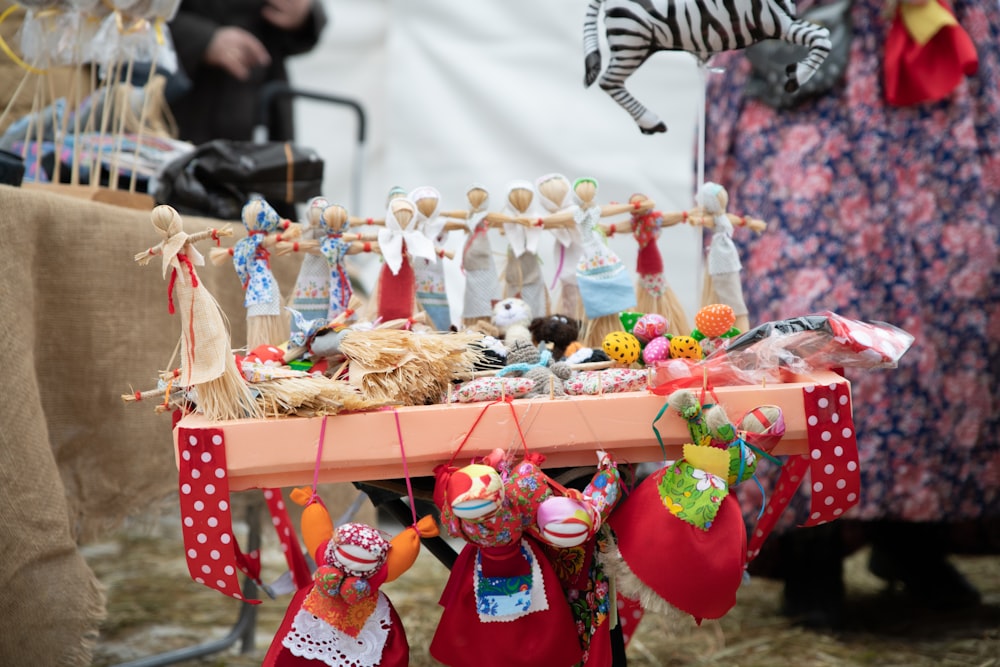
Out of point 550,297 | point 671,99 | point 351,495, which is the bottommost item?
point 351,495

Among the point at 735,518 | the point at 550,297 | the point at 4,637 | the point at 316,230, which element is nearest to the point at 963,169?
the point at 550,297

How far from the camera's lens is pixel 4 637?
1.07 m

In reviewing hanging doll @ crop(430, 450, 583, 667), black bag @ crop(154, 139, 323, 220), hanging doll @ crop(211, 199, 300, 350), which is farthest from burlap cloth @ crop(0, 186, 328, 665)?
hanging doll @ crop(430, 450, 583, 667)

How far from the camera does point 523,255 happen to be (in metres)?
1.24

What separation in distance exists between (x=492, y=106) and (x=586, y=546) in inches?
80.6

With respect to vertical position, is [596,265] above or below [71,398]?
above

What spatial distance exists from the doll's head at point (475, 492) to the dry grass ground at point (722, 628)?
771mm

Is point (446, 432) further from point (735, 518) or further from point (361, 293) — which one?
point (361, 293)

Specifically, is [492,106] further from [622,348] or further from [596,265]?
Result: [622,348]

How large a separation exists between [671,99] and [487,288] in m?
1.54

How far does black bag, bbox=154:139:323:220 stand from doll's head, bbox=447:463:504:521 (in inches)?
36.7

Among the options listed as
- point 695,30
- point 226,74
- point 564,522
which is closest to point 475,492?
point 564,522

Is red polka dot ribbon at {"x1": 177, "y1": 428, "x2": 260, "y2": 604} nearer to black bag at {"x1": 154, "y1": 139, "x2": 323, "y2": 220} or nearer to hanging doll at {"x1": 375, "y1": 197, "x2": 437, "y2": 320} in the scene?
hanging doll at {"x1": 375, "y1": 197, "x2": 437, "y2": 320}

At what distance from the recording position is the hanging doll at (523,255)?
118cm
